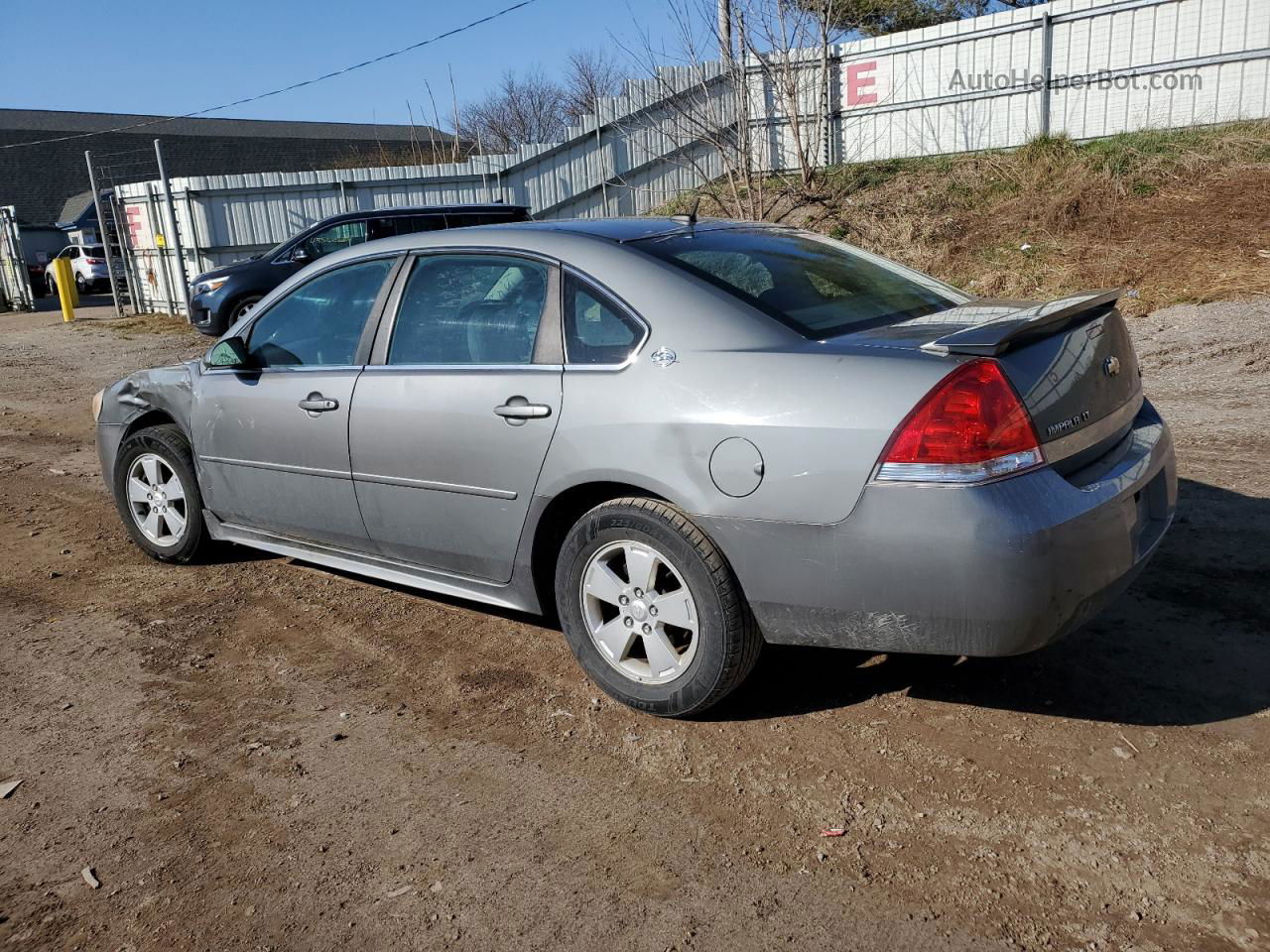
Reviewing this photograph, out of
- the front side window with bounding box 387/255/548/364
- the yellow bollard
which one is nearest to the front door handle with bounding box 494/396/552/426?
the front side window with bounding box 387/255/548/364

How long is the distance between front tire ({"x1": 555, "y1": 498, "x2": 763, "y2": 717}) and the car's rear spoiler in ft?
2.95

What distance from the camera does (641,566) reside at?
11.0 feet

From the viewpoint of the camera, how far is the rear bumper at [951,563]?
2781 millimetres

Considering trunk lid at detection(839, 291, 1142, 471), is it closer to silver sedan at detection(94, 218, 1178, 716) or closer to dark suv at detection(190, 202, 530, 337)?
silver sedan at detection(94, 218, 1178, 716)

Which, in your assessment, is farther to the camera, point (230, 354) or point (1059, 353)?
point (230, 354)

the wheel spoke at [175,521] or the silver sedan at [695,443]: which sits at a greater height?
the silver sedan at [695,443]

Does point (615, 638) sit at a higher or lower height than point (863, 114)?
lower

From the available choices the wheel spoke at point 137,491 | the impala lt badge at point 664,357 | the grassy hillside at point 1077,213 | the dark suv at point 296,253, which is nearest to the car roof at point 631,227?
the impala lt badge at point 664,357

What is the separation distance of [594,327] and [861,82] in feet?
48.7

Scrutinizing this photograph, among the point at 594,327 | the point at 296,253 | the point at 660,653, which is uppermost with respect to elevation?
the point at 296,253

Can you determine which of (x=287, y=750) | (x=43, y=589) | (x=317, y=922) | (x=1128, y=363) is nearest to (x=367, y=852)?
(x=317, y=922)

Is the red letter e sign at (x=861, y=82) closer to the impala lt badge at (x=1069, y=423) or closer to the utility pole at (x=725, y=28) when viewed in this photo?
the utility pole at (x=725, y=28)

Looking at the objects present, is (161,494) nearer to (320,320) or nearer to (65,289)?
(320,320)

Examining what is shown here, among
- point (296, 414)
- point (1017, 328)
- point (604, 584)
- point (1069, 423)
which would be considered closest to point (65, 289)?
point (296, 414)
